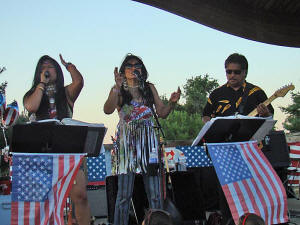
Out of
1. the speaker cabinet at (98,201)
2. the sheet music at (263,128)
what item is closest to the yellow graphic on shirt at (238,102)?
the sheet music at (263,128)

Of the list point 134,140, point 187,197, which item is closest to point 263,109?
point 134,140

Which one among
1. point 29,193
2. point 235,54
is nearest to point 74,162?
point 29,193

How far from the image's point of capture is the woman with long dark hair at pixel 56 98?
367 centimetres

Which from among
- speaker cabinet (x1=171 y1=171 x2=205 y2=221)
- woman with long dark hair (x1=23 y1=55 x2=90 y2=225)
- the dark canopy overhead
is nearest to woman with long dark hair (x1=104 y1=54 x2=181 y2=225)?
woman with long dark hair (x1=23 y1=55 x2=90 y2=225)

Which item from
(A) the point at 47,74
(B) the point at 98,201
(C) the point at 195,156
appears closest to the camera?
(A) the point at 47,74

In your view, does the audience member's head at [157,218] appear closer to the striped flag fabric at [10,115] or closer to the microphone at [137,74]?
the microphone at [137,74]

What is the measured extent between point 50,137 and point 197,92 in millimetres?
54842

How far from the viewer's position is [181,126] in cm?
4678

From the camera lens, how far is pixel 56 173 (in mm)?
3164

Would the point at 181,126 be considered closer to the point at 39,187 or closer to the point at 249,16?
the point at 249,16

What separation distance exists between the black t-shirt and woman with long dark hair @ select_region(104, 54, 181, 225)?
2.52ft

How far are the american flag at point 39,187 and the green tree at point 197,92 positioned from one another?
5267 cm

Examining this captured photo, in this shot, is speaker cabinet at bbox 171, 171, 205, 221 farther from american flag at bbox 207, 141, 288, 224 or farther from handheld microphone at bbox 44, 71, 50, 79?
handheld microphone at bbox 44, 71, 50, 79

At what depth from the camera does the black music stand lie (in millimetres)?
2971
